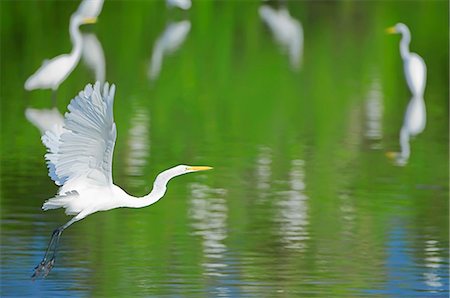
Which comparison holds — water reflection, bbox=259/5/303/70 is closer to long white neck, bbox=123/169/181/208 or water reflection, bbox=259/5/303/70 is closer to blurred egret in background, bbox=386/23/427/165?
blurred egret in background, bbox=386/23/427/165

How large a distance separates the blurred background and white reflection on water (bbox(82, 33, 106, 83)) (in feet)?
0.19

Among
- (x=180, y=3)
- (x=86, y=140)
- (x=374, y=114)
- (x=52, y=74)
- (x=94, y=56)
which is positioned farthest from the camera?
(x=180, y=3)

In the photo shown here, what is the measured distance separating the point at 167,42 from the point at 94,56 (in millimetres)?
2814

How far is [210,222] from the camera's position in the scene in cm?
1014

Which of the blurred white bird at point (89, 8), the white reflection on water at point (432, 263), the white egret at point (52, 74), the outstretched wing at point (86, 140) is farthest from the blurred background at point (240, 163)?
the outstretched wing at point (86, 140)

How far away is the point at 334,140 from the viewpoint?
14195 mm

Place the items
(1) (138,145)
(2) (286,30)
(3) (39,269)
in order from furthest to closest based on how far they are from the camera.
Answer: (2) (286,30)
(1) (138,145)
(3) (39,269)

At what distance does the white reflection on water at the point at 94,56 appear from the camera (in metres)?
18.4

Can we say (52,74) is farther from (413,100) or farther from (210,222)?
(210,222)

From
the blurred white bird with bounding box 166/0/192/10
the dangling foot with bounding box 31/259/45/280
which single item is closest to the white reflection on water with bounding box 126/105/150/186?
the dangling foot with bounding box 31/259/45/280

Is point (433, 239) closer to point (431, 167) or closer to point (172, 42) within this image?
point (431, 167)

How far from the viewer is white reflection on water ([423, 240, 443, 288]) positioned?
8562mm

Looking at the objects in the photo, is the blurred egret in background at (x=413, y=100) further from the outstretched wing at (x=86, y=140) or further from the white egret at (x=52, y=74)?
the outstretched wing at (x=86, y=140)

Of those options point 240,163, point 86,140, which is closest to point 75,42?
point 240,163
